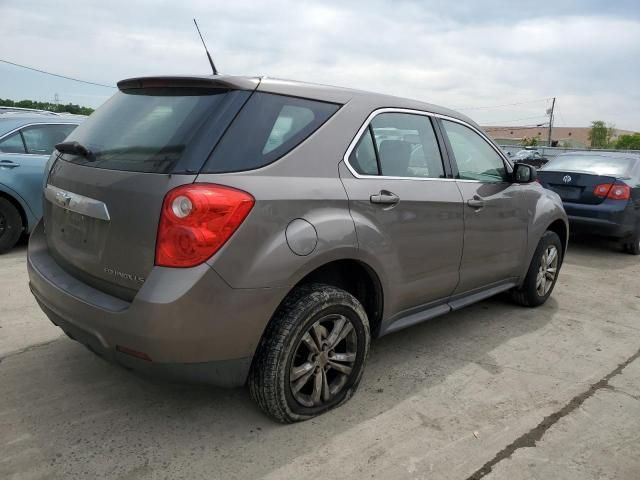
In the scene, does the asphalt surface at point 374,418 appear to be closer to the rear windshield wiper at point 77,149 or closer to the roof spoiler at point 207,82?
the rear windshield wiper at point 77,149

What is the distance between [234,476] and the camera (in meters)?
2.29

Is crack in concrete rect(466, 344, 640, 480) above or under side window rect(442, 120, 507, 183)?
under

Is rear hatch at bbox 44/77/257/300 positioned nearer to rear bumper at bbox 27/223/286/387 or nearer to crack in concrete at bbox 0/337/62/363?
rear bumper at bbox 27/223/286/387

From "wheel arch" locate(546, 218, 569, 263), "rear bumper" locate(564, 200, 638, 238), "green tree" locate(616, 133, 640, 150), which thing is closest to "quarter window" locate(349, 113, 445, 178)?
"wheel arch" locate(546, 218, 569, 263)

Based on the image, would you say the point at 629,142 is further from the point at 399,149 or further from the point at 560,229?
the point at 399,149

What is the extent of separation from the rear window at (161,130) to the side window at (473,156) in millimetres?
1761

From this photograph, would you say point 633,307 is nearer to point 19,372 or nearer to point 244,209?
point 244,209

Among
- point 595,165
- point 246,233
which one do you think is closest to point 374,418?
point 246,233

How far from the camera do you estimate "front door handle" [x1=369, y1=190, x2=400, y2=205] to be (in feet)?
9.39

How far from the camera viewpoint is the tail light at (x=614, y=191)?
7002mm

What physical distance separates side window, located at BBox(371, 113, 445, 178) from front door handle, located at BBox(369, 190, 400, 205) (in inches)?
5.5

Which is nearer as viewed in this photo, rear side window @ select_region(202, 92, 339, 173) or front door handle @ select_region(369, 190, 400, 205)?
rear side window @ select_region(202, 92, 339, 173)

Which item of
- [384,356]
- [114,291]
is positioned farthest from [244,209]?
[384,356]

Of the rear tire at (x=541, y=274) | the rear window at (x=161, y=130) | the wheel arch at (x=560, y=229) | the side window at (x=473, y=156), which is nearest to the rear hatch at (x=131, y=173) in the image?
the rear window at (x=161, y=130)
